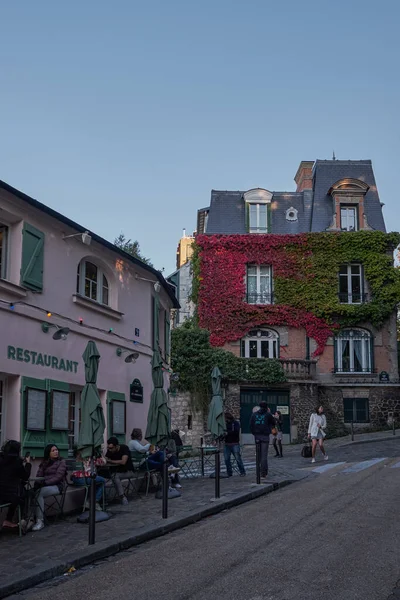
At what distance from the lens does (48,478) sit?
1102cm

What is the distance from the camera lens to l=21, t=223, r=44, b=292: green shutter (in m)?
12.6

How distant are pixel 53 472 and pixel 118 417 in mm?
4202

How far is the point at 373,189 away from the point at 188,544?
29.1 meters

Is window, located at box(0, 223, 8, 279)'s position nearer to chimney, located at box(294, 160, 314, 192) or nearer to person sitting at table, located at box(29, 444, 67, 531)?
person sitting at table, located at box(29, 444, 67, 531)

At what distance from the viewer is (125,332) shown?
16.2m

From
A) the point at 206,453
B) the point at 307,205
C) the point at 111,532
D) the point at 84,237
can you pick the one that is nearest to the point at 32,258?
the point at 84,237

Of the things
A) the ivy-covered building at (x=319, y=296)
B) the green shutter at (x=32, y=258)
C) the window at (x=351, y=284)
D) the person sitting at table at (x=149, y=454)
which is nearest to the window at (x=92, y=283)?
the green shutter at (x=32, y=258)

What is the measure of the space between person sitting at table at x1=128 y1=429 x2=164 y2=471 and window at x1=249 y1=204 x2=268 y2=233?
21.4 metres

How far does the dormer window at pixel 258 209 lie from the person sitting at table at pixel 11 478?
2561 cm

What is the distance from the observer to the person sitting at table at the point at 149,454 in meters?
14.0

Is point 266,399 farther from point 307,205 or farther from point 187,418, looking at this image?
point 307,205

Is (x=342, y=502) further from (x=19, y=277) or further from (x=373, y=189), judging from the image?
(x=373, y=189)

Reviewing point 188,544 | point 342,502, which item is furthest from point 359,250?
point 188,544

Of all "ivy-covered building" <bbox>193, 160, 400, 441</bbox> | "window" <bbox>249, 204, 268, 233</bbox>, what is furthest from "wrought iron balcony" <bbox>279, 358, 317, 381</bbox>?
"window" <bbox>249, 204, 268, 233</bbox>
